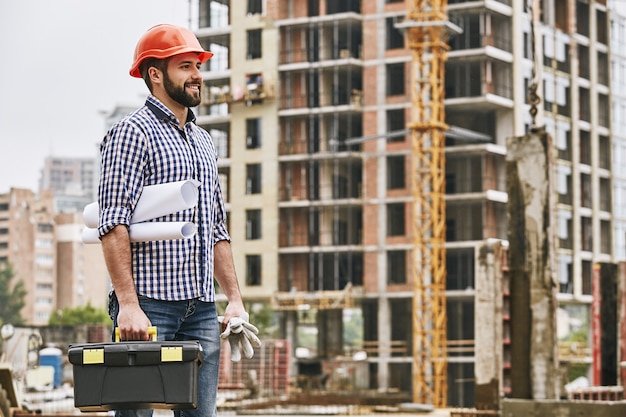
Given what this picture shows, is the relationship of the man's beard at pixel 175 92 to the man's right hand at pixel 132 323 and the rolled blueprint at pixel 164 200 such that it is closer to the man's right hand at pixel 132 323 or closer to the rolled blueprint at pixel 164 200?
the rolled blueprint at pixel 164 200

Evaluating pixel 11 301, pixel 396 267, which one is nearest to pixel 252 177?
pixel 396 267

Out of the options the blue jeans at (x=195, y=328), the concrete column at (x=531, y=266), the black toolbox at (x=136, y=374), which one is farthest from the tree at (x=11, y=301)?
the black toolbox at (x=136, y=374)

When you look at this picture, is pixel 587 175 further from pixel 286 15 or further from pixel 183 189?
pixel 183 189

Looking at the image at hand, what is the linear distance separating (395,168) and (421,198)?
23.4 feet

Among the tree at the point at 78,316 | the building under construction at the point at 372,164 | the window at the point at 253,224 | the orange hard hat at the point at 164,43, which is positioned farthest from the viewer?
the tree at the point at 78,316

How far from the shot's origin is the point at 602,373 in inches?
1012

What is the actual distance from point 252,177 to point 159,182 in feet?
243

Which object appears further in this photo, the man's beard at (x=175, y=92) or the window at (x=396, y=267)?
the window at (x=396, y=267)

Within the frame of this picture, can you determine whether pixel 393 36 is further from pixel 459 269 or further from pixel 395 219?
pixel 459 269

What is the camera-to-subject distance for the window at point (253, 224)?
77312 mm

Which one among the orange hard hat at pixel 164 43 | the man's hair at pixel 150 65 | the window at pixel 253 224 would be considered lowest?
the man's hair at pixel 150 65

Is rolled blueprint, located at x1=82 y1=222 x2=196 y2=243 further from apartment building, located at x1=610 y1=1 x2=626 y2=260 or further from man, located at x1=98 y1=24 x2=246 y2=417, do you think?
apartment building, located at x1=610 y1=1 x2=626 y2=260

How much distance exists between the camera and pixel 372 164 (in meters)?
75.9

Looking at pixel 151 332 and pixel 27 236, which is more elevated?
pixel 27 236
